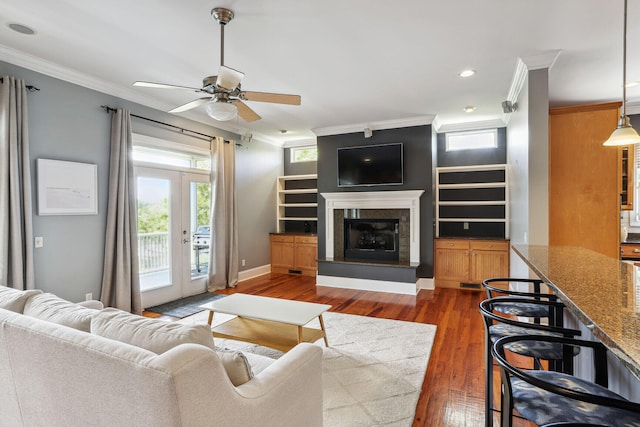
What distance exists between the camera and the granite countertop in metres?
0.86

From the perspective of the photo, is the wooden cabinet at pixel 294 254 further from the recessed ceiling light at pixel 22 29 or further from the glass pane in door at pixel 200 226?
the recessed ceiling light at pixel 22 29

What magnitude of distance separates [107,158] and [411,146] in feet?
→ 14.5

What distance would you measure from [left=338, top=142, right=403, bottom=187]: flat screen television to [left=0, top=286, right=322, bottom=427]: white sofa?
4400mm

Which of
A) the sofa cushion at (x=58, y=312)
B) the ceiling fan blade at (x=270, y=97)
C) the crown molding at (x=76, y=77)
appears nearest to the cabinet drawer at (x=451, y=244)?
the ceiling fan blade at (x=270, y=97)

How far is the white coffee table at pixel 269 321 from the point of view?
9.23 ft

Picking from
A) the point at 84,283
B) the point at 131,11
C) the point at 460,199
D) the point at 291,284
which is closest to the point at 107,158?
the point at 84,283

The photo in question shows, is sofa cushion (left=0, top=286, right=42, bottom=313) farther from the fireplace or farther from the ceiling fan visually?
the fireplace

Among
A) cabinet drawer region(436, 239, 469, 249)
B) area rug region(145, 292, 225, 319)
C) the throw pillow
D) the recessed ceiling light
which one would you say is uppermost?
the recessed ceiling light

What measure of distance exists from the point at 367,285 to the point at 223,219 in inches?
105

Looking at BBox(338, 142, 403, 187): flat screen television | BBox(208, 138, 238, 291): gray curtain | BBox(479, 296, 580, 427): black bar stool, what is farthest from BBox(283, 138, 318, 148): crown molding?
BBox(479, 296, 580, 427): black bar stool

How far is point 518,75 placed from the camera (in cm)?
360

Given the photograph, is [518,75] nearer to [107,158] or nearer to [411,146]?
[411,146]

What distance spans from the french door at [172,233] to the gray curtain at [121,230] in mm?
352

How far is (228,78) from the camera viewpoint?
2414 millimetres
